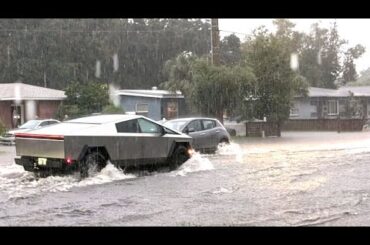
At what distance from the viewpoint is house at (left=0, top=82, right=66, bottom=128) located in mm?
39500

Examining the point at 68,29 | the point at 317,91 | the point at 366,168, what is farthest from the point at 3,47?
the point at 366,168

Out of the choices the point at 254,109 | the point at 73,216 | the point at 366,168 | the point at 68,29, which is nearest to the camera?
the point at 73,216

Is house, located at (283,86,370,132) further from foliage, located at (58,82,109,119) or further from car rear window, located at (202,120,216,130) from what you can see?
car rear window, located at (202,120,216,130)

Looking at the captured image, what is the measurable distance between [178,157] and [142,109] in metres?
30.0

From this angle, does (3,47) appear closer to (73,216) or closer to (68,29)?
(68,29)

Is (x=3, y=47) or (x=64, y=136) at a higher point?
(x=3, y=47)

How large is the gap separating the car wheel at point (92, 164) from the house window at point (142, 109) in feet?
103

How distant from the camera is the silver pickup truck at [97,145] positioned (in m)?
12.1

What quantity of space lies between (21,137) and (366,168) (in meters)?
9.57

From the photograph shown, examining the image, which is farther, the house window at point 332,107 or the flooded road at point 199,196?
the house window at point 332,107

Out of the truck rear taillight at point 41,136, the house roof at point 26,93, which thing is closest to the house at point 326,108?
the house roof at point 26,93

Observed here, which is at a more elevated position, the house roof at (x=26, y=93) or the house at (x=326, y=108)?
the house roof at (x=26, y=93)

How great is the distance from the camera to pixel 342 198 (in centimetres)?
1066

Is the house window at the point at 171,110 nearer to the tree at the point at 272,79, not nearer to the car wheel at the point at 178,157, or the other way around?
the tree at the point at 272,79
